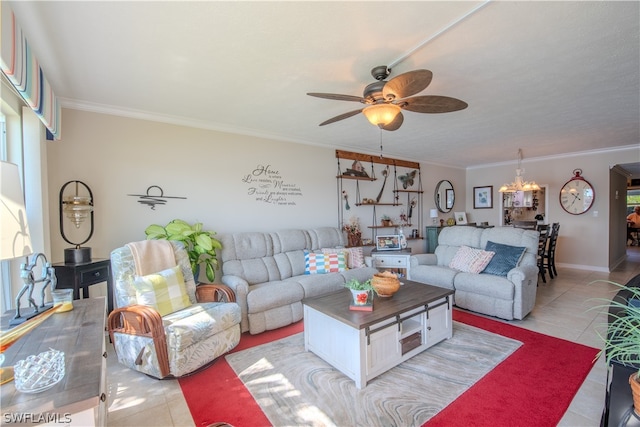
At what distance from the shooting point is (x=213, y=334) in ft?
7.92

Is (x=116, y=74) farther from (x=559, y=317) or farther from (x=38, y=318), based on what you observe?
(x=559, y=317)

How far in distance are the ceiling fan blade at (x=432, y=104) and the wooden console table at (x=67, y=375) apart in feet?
7.96

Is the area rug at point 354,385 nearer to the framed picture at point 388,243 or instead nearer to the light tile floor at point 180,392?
the light tile floor at point 180,392

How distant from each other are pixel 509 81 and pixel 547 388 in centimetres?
257

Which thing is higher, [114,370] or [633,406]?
[633,406]

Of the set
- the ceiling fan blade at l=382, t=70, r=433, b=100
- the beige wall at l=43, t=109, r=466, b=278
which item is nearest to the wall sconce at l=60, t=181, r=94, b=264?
Result: the beige wall at l=43, t=109, r=466, b=278

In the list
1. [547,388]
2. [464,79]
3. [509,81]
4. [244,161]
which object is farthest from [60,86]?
[547,388]

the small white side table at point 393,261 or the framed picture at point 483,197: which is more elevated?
the framed picture at point 483,197

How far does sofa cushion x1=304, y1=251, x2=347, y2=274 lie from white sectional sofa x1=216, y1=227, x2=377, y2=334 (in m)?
0.08

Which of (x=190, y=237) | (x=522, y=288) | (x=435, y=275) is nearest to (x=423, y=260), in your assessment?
(x=435, y=275)

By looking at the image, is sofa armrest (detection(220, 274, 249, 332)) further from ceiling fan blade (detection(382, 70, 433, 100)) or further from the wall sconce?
ceiling fan blade (detection(382, 70, 433, 100))

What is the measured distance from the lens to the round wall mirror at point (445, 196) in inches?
274

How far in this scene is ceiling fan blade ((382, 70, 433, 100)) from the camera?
69.3 inches

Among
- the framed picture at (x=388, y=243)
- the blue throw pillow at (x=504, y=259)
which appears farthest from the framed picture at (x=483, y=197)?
the blue throw pillow at (x=504, y=259)
